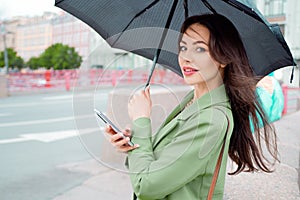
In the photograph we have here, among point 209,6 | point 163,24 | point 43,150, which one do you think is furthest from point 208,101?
point 43,150

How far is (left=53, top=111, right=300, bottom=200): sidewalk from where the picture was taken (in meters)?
3.12

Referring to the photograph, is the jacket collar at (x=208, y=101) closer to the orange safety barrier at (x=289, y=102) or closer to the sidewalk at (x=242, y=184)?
the sidewalk at (x=242, y=184)

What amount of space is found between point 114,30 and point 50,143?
481 centimetres

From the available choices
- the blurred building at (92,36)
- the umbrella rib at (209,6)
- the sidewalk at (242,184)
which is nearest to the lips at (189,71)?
the blurred building at (92,36)

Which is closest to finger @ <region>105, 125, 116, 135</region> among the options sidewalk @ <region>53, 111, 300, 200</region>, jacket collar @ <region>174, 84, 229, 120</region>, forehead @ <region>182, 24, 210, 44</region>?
jacket collar @ <region>174, 84, 229, 120</region>

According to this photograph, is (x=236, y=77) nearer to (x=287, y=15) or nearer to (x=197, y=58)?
(x=197, y=58)

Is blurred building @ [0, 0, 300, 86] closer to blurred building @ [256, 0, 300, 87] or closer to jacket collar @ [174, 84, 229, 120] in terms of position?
blurred building @ [256, 0, 300, 87]

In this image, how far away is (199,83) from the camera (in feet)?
4.39

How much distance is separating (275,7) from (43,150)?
28.9 m

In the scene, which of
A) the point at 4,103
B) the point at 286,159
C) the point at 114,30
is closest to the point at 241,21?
the point at 114,30

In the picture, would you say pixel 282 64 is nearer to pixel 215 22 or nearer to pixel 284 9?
pixel 215 22

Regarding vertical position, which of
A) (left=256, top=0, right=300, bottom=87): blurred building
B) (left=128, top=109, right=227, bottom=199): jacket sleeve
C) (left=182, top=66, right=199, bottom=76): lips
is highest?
(left=256, top=0, right=300, bottom=87): blurred building

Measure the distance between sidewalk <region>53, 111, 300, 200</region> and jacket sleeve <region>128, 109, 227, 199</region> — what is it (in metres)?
1.15

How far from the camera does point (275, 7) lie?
1177 inches
